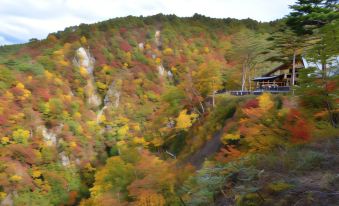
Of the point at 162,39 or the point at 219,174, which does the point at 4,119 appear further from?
the point at 162,39

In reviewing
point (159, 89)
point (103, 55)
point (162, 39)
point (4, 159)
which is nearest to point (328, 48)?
point (4, 159)

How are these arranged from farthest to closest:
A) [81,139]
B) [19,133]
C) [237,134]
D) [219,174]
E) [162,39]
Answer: [162,39] → [81,139] → [19,133] → [237,134] → [219,174]

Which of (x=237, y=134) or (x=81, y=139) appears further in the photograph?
(x=81, y=139)

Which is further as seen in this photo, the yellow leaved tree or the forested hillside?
the yellow leaved tree

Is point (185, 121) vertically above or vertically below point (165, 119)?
above

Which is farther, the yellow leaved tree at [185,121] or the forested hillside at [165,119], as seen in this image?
the yellow leaved tree at [185,121]

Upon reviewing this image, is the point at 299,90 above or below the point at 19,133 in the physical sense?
above

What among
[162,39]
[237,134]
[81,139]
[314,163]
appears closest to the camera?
[314,163]

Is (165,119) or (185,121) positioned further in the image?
(165,119)
